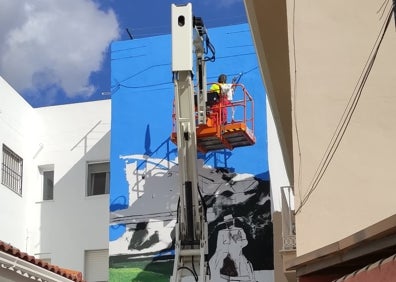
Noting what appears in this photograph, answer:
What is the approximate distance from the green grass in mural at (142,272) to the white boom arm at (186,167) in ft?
21.8

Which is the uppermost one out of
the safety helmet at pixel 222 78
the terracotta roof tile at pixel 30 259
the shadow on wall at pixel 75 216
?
the safety helmet at pixel 222 78

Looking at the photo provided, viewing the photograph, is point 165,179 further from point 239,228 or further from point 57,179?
point 57,179

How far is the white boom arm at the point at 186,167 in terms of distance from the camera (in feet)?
48.1

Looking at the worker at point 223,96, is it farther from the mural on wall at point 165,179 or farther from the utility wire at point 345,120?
the utility wire at point 345,120

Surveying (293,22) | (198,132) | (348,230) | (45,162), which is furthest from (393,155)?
(45,162)

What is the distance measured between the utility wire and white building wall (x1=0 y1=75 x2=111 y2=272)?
1633 cm

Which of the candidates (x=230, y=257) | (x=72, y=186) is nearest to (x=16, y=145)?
(x=72, y=186)

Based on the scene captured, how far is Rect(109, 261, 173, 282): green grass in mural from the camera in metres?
21.7

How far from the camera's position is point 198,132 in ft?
65.5

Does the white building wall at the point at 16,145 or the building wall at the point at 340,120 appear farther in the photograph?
the white building wall at the point at 16,145

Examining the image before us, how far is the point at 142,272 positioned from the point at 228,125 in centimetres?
513

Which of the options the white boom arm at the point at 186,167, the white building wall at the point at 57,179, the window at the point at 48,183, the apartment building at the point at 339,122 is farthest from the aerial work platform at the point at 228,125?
the apartment building at the point at 339,122

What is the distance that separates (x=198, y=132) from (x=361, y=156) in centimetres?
1077

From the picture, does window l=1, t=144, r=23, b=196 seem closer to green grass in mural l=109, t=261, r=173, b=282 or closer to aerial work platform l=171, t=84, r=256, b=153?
green grass in mural l=109, t=261, r=173, b=282
